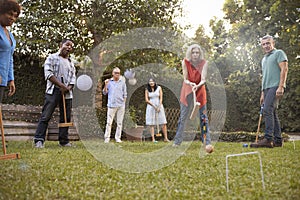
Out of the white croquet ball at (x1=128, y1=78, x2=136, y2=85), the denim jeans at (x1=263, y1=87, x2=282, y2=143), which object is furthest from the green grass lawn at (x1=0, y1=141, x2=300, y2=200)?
the white croquet ball at (x1=128, y1=78, x2=136, y2=85)

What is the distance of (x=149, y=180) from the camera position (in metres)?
2.30

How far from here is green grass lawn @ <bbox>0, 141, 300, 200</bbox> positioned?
1.88 metres

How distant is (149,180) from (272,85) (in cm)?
293

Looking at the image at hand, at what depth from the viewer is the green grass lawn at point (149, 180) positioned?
188 centimetres

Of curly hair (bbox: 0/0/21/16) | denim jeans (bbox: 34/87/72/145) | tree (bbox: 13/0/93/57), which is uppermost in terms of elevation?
tree (bbox: 13/0/93/57)

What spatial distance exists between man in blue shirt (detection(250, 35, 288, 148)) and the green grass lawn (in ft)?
4.97

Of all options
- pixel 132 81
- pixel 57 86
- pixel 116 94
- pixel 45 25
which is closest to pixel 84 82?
pixel 132 81

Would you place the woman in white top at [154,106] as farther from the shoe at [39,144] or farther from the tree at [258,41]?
the tree at [258,41]

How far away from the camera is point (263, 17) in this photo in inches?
506

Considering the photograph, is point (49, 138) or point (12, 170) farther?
point (49, 138)

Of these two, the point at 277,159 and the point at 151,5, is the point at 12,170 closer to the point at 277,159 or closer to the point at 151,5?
the point at 277,159

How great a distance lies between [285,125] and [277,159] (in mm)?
9244

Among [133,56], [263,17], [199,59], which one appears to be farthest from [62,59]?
[263,17]

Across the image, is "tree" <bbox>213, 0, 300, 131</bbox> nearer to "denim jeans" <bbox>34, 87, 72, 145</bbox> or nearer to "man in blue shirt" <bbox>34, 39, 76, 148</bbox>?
"man in blue shirt" <bbox>34, 39, 76, 148</bbox>
